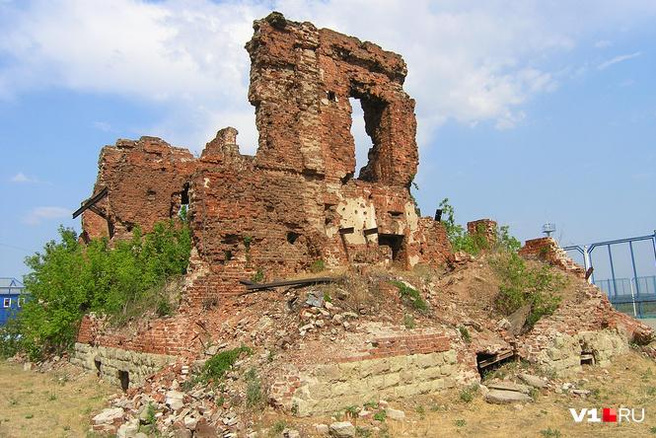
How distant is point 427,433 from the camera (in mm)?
6355

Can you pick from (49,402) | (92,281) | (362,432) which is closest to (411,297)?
(362,432)

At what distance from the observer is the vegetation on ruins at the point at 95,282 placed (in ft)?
35.7

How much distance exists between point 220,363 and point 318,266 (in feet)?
14.3

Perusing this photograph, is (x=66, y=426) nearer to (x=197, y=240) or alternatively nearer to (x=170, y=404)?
(x=170, y=404)

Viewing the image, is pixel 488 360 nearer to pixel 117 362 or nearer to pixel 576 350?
pixel 576 350

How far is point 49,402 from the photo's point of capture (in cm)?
927

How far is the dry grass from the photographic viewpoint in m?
7.52

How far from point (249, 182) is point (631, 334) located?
916 cm

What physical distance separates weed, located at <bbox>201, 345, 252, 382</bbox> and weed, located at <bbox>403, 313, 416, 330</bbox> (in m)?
2.41

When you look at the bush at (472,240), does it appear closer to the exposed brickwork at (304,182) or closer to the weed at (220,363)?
the exposed brickwork at (304,182)

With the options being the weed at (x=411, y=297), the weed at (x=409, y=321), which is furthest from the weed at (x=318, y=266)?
the weed at (x=409, y=321)

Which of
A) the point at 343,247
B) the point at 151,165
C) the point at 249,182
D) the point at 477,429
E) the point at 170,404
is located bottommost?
the point at 477,429

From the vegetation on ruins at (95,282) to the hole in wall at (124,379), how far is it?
1006 mm

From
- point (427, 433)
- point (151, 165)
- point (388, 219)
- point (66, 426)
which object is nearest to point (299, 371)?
point (427, 433)
